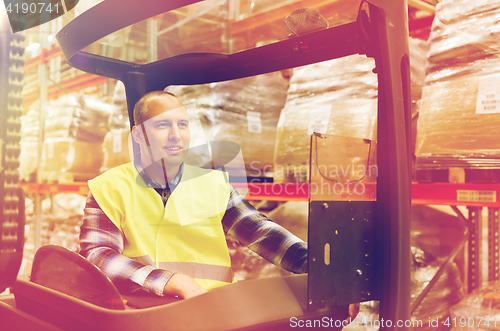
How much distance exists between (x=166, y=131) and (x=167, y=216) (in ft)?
0.83

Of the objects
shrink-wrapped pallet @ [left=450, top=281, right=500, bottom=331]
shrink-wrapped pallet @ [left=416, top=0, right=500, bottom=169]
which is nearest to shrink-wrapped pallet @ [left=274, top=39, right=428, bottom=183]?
shrink-wrapped pallet @ [left=416, top=0, right=500, bottom=169]

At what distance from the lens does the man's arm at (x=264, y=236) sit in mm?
1209

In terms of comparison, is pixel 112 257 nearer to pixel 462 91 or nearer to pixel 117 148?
pixel 462 91

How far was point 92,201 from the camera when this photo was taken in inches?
45.9

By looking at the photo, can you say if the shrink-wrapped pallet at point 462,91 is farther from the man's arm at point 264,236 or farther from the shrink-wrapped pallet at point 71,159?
the shrink-wrapped pallet at point 71,159

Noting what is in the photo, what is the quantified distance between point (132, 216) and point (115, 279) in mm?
206

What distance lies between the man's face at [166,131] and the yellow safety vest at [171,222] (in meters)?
0.09

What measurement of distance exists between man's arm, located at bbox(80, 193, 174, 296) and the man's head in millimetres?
225

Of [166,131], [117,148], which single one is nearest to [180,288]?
[166,131]

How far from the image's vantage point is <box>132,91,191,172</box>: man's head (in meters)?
1.20

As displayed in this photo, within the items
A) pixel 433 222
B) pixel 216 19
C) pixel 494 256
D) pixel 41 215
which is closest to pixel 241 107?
pixel 216 19

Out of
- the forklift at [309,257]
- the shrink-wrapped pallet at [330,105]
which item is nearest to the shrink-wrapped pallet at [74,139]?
the shrink-wrapped pallet at [330,105]

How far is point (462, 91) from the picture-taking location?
1.45 m

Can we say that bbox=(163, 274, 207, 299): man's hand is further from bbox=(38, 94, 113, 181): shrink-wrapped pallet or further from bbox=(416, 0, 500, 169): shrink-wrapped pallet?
bbox=(38, 94, 113, 181): shrink-wrapped pallet
